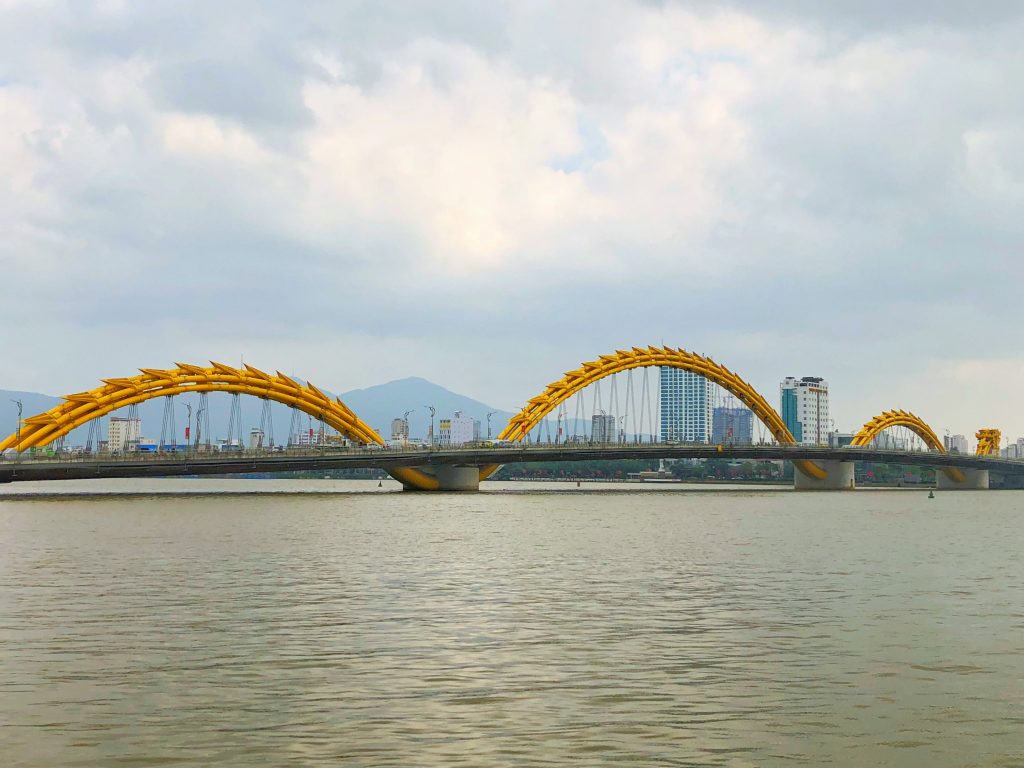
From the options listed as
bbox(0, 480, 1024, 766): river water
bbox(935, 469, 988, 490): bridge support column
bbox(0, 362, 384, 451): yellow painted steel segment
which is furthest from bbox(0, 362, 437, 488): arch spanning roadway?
bbox(935, 469, 988, 490): bridge support column

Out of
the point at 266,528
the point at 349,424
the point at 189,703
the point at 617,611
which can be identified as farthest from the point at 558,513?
the point at 189,703

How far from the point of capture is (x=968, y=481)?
608 ft

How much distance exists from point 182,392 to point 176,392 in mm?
1456

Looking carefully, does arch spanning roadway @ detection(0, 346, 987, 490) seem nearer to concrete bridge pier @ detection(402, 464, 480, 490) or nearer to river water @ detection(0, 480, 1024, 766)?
concrete bridge pier @ detection(402, 464, 480, 490)

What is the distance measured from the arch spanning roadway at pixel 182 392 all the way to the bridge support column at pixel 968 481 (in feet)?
333

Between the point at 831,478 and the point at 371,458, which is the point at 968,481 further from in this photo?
the point at 371,458

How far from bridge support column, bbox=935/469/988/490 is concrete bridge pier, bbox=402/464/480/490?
318ft

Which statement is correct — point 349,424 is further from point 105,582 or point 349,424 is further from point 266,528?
point 105,582

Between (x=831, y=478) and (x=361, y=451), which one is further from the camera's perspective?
(x=831, y=478)

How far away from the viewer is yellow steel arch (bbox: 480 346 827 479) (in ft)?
438

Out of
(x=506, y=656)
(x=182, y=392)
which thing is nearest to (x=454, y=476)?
(x=182, y=392)

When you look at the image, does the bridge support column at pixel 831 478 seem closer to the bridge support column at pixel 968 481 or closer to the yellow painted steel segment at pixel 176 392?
the bridge support column at pixel 968 481

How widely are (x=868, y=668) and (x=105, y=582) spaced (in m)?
20.9

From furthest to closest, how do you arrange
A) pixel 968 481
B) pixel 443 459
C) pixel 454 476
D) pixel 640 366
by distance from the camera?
1. pixel 968 481
2. pixel 640 366
3. pixel 454 476
4. pixel 443 459
